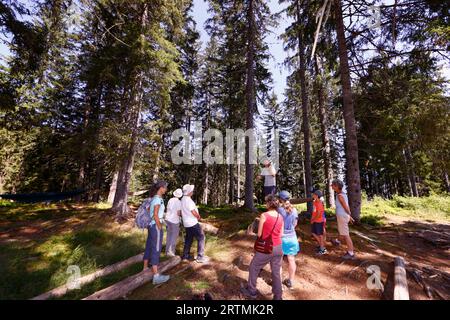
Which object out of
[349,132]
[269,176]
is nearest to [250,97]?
[349,132]

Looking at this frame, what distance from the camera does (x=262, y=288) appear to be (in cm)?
454

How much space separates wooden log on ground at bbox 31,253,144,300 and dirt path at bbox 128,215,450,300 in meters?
1.36

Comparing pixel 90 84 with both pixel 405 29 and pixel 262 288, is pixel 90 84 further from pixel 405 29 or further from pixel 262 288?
pixel 405 29

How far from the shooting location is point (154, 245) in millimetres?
5008

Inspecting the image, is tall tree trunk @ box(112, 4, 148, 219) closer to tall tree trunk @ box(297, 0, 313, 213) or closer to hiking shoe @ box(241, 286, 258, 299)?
hiking shoe @ box(241, 286, 258, 299)

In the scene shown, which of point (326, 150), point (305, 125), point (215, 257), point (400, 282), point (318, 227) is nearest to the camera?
point (400, 282)

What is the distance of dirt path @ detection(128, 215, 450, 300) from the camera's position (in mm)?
4312

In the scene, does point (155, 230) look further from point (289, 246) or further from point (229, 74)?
point (229, 74)

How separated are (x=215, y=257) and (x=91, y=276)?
2.95 meters

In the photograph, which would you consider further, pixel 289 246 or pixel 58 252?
pixel 58 252

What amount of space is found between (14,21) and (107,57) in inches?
127

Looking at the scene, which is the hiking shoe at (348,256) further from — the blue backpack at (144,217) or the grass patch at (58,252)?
the grass patch at (58,252)

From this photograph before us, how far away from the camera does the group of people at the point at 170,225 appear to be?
16.6ft

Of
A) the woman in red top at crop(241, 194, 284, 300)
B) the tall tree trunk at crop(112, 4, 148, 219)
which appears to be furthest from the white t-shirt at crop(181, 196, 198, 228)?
the tall tree trunk at crop(112, 4, 148, 219)
